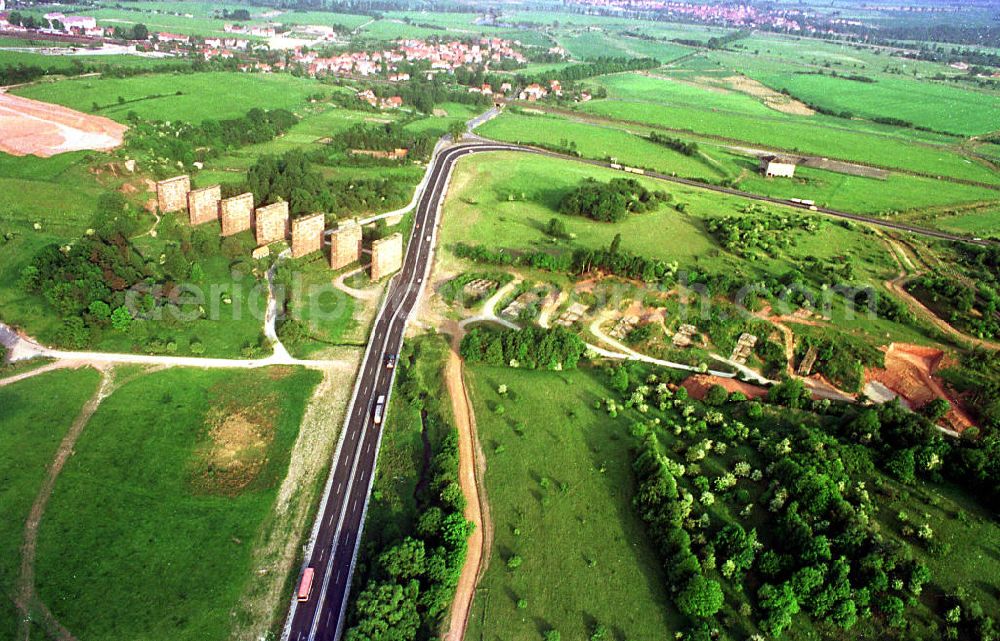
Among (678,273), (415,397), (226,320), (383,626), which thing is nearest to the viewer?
(383,626)

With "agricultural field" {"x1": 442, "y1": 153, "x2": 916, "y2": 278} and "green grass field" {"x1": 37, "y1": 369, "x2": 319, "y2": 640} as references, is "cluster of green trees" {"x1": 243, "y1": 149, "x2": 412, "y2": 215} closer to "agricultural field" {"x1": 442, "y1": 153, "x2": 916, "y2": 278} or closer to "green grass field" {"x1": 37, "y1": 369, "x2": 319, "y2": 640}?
"agricultural field" {"x1": 442, "y1": 153, "x2": 916, "y2": 278}

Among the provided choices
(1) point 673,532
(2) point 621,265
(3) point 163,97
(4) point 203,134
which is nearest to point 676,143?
(2) point 621,265

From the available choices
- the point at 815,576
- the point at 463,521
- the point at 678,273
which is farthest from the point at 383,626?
the point at 678,273

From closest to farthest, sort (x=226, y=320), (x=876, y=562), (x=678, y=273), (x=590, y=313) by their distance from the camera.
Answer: (x=876, y=562) → (x=226, y=320) → (x=590, y=313) → (x=678, y=273)

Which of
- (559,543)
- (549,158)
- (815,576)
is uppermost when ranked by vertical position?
(549,158)

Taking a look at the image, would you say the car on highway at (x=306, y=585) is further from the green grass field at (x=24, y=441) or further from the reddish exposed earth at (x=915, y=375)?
the reddish exposed earth at (x=915, y=375)

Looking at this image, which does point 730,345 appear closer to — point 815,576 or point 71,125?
point 815,576

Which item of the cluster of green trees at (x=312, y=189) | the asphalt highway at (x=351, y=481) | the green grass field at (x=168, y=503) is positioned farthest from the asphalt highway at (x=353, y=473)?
the cluster of green trees at (x=312, y=189)

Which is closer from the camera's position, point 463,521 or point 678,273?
point 463,521

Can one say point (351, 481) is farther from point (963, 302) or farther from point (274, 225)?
point (963, 302)
